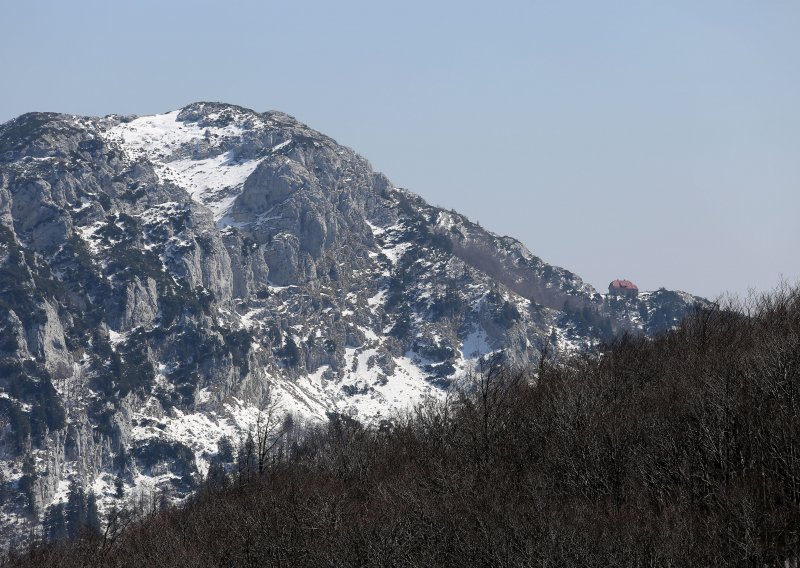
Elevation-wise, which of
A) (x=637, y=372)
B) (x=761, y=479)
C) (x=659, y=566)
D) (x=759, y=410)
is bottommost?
(x=659, y=566)

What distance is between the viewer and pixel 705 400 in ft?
290

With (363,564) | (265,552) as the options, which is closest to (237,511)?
(265,552)

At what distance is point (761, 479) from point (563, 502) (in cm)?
1556

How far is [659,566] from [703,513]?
898 cm

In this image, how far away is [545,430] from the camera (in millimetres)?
103625

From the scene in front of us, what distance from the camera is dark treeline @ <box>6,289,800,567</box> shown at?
71250mm

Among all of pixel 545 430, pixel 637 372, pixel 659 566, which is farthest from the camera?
pixel 637 372

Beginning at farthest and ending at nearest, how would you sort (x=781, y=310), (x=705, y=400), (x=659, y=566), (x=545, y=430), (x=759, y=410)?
(x=781, y=310) < (x=545, y=430) < (x=705, y=400) < (x=759, y=410) < (x=659, y=566)

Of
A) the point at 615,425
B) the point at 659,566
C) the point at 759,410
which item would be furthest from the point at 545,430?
the point at 659,566

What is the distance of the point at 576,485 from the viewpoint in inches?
3428

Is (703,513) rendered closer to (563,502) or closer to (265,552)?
(563,502)

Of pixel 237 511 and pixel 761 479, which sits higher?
pixel 237 511

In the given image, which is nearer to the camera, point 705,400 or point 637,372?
point 705,400

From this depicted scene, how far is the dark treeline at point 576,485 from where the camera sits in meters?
71.2
